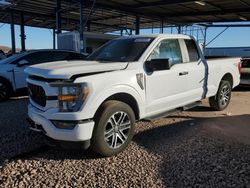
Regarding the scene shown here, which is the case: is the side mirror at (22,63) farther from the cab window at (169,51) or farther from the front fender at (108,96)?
the front fender at (108,96)

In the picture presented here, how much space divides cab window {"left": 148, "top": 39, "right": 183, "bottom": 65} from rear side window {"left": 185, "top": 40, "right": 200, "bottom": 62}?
374 mm

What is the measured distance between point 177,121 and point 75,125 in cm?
304

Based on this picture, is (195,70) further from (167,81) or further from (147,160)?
(147,160)

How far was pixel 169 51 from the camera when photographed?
18.6ft

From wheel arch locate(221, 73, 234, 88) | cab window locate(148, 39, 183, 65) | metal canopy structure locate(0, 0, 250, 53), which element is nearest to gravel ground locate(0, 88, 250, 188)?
cab window locate(148, 39, 183, 65)

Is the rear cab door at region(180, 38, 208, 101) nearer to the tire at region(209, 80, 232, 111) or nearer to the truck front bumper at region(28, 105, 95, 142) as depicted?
the tire at region(209, 80, 232, 111)

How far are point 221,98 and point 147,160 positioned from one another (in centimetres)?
398

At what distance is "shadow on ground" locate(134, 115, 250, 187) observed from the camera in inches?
142

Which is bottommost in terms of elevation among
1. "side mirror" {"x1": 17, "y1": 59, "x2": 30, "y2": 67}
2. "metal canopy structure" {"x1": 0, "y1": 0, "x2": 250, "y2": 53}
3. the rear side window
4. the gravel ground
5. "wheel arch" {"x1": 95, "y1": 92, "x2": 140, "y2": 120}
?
the gravel ground

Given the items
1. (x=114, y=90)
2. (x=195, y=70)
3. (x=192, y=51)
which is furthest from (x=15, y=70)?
(x=114, y=90)

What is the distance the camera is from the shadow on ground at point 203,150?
3.60 metres

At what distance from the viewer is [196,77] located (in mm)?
6105

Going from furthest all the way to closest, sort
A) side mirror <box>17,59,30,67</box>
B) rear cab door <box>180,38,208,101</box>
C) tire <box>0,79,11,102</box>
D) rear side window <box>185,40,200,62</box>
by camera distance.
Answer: side mirror <box>17,59,30,67</box>, tire <box>0,79,11,102</box>, rear side window <box>185,40,200,62</box>, rear cab door <box>180,38,208,101</box>

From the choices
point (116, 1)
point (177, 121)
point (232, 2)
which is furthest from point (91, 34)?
point (177, 121)
